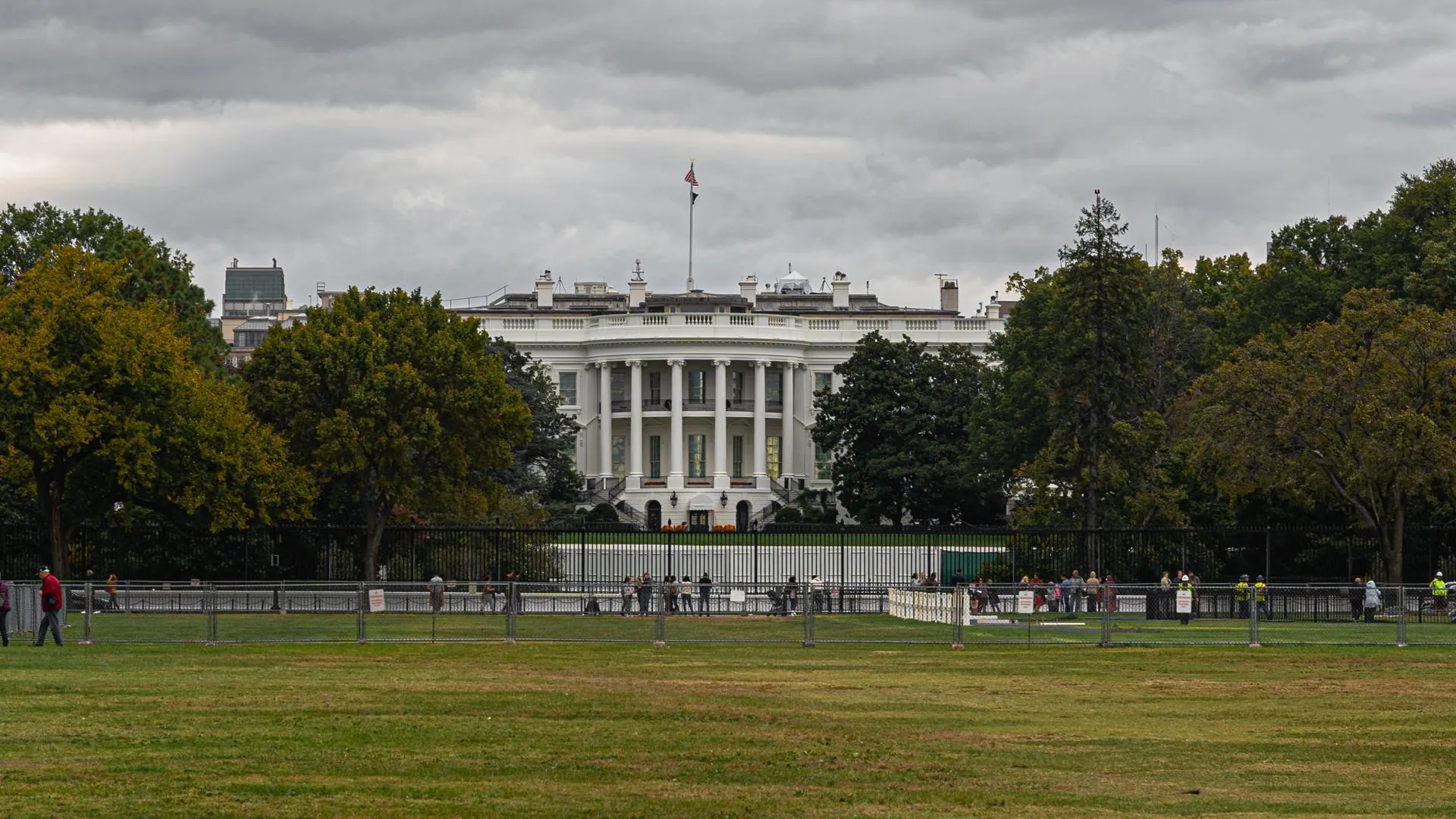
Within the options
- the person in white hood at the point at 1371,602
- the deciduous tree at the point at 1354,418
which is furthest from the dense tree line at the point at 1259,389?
the person in white hood at the point at 1371,602

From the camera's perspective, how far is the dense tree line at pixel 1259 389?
51406mm

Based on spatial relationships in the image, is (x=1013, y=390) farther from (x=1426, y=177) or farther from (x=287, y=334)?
(x=287, y=334)

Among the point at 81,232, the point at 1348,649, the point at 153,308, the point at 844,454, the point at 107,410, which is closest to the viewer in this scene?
A: the point at 1348,649

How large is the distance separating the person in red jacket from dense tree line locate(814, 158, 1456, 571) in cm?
2933

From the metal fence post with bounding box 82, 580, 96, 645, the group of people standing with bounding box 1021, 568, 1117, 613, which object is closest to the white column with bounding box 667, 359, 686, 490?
the group of people standing with bounding box 1021, 568, 1117, 613

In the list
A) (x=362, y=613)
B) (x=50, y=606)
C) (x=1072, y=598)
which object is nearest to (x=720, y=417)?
(x=1072, y=598)

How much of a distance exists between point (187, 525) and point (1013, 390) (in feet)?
108

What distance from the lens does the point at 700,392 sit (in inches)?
4422

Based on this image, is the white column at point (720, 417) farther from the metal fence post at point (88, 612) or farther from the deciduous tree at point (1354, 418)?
the metal fence post at point (88, 612)

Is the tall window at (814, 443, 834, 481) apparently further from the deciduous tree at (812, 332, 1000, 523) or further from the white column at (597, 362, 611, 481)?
the deciduous tree at (812, 332, 1000, 523)

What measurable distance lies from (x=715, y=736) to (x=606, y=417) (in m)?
90.6

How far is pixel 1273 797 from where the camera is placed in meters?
16.0

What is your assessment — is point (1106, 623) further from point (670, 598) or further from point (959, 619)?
point (670, 598)

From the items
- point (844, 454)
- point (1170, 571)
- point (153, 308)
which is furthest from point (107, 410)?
point (844, 454)
